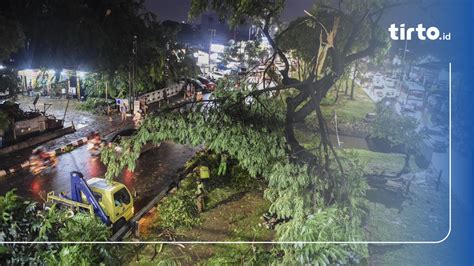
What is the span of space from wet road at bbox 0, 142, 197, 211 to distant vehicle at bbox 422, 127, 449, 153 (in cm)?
296

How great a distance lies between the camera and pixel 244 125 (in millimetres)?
2949

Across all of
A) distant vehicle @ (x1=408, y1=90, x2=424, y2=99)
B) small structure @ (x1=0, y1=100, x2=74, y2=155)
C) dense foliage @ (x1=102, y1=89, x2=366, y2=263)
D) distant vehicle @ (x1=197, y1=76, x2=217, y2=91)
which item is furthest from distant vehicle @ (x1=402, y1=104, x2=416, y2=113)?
small structure @ (x1=0, y1=100, x2=74, y2=155)

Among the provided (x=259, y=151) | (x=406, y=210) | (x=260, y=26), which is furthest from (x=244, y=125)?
(x=406, y=210)

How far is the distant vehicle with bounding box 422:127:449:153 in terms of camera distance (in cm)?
200

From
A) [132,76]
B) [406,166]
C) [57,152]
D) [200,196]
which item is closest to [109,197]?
[57,152]

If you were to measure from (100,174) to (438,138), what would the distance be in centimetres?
302

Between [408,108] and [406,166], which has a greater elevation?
[408,108]

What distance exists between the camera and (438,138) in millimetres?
2074

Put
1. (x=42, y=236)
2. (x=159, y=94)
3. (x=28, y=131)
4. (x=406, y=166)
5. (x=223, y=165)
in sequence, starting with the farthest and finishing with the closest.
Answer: (x=223, y=165) < (x=28, y=131) < (x=159, y=94) < (x=406, y=166) < (x=42, y=236)

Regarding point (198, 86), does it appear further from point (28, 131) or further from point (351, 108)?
point (28, 131)

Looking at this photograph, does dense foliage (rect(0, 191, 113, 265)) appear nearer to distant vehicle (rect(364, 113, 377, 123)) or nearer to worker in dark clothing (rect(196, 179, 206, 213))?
worker in dark clothing (rect(196, 179, 206, 213))

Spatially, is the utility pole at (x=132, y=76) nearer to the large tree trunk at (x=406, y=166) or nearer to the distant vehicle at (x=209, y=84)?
the distant vehicle at (x=209, y=84)

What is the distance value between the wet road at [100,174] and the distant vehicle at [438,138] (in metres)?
2.96

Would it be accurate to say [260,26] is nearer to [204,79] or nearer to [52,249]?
[204,79]
